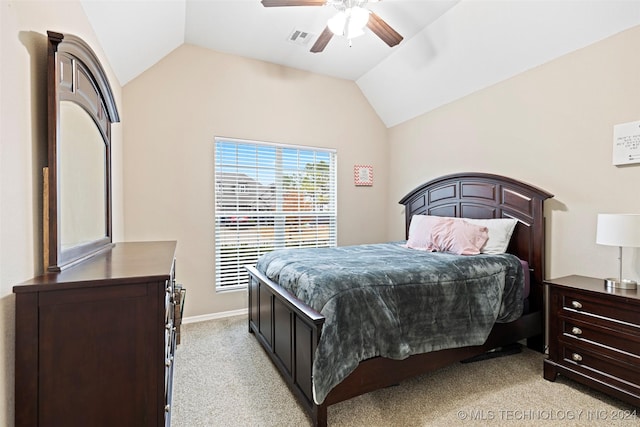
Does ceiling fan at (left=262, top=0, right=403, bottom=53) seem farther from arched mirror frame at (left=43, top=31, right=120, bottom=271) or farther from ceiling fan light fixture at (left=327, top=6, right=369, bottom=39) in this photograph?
arched mirror frame at (left=43, top=31, right=120, bottom=271)

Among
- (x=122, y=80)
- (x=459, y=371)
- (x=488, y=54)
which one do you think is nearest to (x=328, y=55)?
(x=488, y=54)

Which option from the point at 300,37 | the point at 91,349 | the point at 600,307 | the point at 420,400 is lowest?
the point at 420,400

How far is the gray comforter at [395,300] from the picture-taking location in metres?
1.80

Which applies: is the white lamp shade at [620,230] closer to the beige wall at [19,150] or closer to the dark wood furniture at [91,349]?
the dark wood furniture at [91,349]

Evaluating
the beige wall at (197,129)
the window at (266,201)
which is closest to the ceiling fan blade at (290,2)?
the beige wall at (197,129)

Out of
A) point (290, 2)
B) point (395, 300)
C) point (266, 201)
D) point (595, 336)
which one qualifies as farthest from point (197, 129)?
point (595, 336)

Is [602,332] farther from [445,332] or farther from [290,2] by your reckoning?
[290,2]

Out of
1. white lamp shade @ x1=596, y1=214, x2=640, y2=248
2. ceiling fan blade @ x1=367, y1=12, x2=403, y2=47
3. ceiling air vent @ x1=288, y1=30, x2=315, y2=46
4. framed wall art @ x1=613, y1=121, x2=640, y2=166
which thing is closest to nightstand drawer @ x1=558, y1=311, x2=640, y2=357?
white lamp shade @ x1=596, y1=214, x2=640, y2=248

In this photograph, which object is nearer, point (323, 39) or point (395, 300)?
point (395, 300)

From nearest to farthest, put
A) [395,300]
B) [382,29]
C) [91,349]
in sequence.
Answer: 1. [91,349]
2. [395,300]
3. [382,29]

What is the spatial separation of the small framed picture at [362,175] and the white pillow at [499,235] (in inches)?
77.3

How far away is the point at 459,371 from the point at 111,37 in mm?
Answer: 3611

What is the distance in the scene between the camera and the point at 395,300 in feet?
6.62

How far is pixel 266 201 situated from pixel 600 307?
3.28 m
